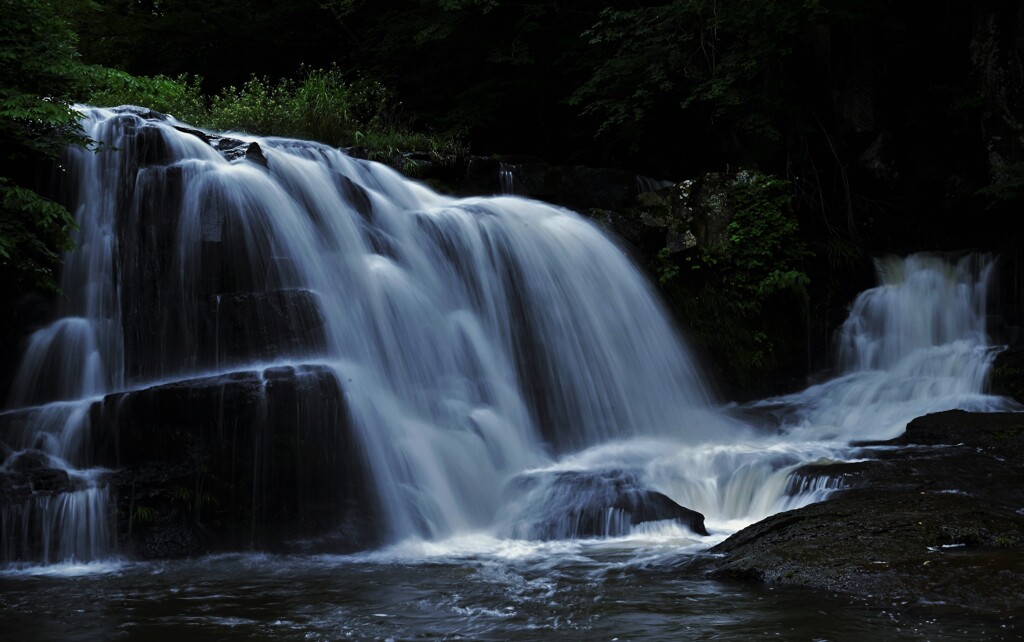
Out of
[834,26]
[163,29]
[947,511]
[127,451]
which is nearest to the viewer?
[947,511]

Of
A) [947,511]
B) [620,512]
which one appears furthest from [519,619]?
[947,511]

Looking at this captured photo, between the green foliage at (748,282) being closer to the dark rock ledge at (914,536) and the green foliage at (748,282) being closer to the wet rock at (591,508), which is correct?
the dark rock ledge at (914,536)

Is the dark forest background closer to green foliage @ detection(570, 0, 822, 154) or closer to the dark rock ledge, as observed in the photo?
green foliage @ detection(570, 0, 822, 154)

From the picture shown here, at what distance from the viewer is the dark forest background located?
11.7m

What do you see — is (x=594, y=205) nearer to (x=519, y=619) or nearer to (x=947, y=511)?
(x=947, y=511)

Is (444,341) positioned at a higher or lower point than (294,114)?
lower

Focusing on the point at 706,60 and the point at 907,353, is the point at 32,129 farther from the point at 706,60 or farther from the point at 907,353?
the point at 907,353

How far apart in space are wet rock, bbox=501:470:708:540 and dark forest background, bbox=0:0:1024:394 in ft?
13.7

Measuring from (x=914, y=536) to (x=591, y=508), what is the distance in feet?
7.99

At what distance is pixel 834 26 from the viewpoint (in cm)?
1397

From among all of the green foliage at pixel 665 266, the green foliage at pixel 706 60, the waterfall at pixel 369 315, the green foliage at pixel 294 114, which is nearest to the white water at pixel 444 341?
the waterfall at pixel 369 315

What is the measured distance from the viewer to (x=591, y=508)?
23.9 ft

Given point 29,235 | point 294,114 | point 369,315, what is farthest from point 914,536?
point 294,114

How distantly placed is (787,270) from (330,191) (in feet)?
19.4
